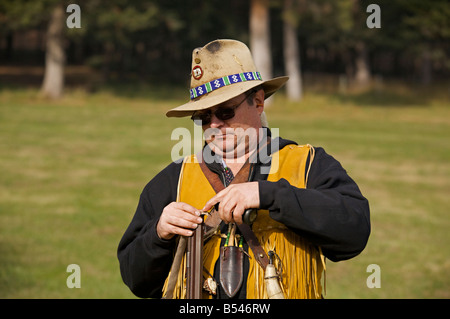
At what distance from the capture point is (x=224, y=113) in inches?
126

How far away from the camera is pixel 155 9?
37250 millimetres

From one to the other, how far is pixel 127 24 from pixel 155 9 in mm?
2353

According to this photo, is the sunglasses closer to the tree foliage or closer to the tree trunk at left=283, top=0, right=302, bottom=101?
the tree foliage

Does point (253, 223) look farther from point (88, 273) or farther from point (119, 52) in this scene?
point (119, 52)

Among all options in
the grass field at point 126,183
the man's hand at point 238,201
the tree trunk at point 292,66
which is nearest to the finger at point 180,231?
the man's hand at point 238,201

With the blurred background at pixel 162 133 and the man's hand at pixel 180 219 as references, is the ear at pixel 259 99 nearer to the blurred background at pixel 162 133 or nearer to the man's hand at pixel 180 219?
the man's hand at pixel 180 219

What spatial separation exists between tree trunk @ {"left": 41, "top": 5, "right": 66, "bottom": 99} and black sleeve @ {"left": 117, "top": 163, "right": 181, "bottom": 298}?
100ft

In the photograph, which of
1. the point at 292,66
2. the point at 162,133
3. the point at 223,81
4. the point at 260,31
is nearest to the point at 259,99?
the point at 223,81

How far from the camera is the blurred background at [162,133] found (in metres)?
8.95

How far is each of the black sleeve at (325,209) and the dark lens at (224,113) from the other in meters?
0.45

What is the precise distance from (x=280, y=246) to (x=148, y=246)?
1.92 ft

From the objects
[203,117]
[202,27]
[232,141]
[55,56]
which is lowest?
[232,141]

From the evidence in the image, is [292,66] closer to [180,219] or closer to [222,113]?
[222,113]

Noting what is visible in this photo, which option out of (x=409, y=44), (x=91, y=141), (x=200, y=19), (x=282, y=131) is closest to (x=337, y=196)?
(x=91, y=141)
